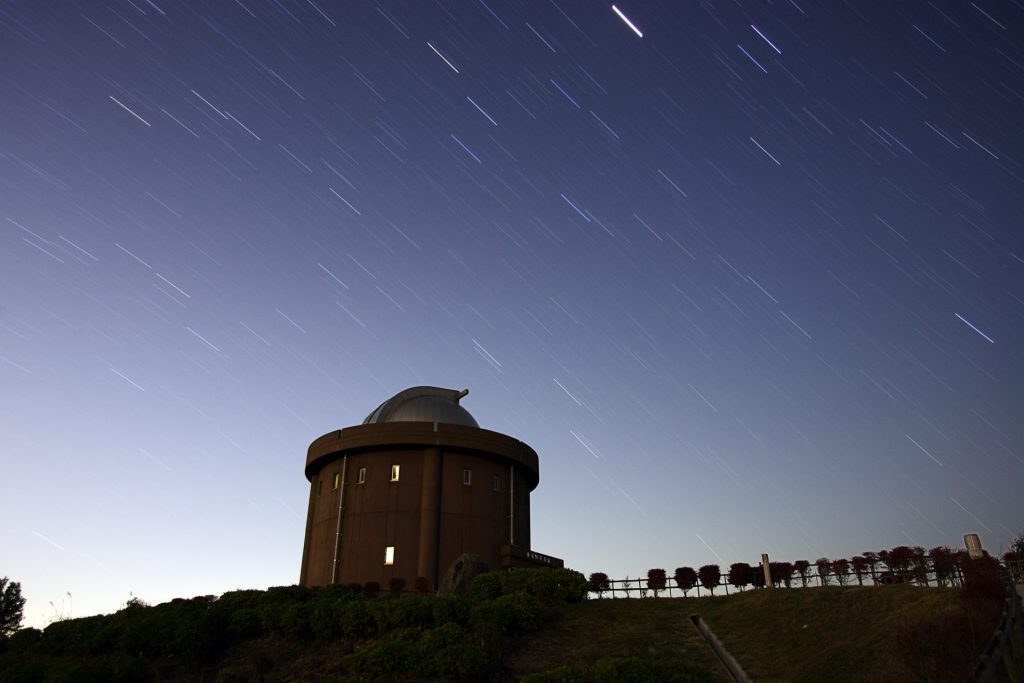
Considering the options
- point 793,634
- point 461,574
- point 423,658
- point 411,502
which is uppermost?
point 411,502

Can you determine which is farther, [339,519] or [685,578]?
[339,519]

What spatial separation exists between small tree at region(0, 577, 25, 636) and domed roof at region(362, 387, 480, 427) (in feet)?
99.0

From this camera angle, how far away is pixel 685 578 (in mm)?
28141

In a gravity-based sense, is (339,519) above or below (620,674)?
above

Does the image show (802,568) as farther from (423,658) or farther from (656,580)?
(423,658)

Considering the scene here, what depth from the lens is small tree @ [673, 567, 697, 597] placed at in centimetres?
2806

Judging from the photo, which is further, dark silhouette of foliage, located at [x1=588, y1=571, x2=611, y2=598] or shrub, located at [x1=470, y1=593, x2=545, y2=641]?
dark silhouette of foliage, located at [x1=588, y1=571, x2=611, y2=598]

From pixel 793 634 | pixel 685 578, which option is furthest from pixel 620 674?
pixel 685 578

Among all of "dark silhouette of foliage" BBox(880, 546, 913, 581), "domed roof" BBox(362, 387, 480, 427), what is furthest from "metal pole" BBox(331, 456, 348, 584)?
"dark silhouette of foliage" BBox(880, 546, 913, 581)

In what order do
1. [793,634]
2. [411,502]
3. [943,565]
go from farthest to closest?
[411,502] → [943,565] → [793,634]

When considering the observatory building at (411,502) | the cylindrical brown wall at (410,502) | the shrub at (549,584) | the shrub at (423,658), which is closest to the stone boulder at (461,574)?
the shrub at (549,584)

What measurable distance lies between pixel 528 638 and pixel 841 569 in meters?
12.0

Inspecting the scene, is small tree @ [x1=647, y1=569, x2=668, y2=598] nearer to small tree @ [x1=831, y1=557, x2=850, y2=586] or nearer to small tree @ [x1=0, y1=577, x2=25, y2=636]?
small tree @ [x1=831, y1=557, x2=850, y2=586]

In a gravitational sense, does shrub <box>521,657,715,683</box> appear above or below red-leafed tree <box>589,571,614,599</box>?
below
